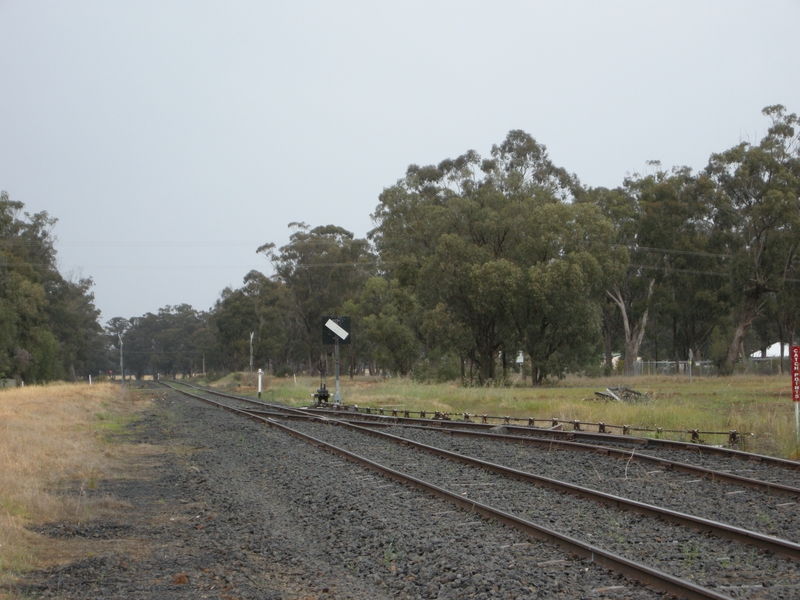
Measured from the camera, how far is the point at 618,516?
7898mm

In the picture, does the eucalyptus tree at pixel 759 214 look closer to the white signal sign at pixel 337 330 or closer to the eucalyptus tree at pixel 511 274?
the eucalyptus tree at pixel 511 274

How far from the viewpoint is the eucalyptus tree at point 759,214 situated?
45438 mm

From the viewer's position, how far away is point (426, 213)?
48.9 metres

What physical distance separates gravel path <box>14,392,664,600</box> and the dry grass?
1.04ft

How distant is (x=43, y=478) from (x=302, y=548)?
5824 millimetres

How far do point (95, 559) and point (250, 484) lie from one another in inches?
167

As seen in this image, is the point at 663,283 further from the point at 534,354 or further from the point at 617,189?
the point at 534,354

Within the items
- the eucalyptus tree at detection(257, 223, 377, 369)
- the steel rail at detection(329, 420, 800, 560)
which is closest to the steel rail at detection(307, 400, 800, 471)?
the steel rail at detection(329, 420, 800, 560)

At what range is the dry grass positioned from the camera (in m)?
7.09

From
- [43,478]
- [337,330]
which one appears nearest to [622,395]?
[337,330]

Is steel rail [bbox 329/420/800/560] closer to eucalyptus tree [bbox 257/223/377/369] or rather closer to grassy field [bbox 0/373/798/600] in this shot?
grassy field [bbox 0/373/798/600]

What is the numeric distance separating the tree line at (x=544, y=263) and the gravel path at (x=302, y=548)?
31.7m

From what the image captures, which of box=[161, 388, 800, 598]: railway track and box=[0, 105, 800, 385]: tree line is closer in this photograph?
box=[161, 388, 800, 598]: railway track

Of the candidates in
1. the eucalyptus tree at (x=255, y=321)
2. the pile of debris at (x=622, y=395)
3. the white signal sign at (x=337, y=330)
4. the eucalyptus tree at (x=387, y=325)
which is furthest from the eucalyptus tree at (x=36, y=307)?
the pile of debris at (x=622, y=395)
